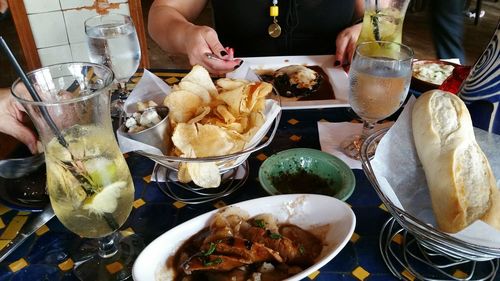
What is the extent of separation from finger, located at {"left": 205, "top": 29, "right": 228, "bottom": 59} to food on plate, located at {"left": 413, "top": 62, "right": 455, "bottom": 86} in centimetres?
61

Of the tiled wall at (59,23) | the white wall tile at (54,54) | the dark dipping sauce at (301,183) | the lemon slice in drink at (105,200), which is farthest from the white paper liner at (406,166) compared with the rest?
the white wall tile at (54,54)

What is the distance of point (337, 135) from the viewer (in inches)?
44.4

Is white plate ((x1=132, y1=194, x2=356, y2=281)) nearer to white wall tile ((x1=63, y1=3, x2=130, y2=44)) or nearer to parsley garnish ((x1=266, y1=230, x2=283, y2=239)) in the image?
parsley garnish ((x1=266, y1=230, x2=283, y2=239))

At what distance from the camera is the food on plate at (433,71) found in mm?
1284

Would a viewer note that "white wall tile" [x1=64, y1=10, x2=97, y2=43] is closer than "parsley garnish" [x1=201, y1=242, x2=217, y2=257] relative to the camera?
No

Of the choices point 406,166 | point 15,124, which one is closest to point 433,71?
point 406,166

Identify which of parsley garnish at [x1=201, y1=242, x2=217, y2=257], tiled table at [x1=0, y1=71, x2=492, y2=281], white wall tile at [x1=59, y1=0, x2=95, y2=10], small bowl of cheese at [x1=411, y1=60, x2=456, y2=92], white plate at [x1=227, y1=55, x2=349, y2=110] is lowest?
white wall tile at [x1=59, y1=0, x2=95, y2=10]

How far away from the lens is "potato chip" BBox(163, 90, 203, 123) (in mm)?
974

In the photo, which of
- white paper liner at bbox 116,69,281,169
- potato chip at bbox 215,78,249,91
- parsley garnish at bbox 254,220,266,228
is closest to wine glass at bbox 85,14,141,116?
white paper liner at bbox 116,69,281,169

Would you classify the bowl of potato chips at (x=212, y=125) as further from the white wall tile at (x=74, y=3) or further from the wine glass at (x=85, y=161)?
the white wall tile at (x=74, y=3)

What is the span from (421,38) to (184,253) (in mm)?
4014

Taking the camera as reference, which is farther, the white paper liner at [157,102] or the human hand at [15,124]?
the human hand at [15,124]

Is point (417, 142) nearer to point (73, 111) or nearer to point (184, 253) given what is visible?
point (184, 253)

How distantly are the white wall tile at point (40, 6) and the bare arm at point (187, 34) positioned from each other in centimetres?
133
